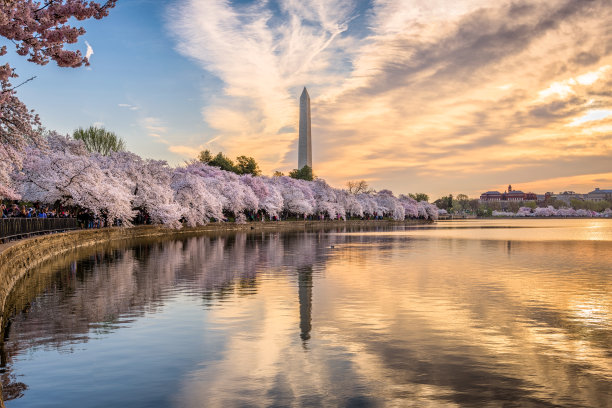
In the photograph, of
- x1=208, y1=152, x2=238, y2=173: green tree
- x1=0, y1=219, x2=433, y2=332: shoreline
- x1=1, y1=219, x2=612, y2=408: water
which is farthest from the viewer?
x1=208, y1=152, x2=238, y2=173: green tree

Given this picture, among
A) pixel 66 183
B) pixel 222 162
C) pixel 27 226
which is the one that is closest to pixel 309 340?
pixel 27 226

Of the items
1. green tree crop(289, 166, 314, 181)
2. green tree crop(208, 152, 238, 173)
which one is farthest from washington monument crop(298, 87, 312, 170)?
green tree crop(208, 152, 238, 173)

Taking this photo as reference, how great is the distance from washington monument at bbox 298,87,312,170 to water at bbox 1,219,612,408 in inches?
4429

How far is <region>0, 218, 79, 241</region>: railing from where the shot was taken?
27.6 meters

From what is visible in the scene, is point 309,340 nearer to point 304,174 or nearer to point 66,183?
point 66,183

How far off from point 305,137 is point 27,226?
359 feet

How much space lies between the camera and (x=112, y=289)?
21234mm

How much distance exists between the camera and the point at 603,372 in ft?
34.4

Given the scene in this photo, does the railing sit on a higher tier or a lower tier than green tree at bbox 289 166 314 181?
lower

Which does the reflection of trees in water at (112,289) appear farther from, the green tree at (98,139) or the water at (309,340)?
the green tree at (98,139)

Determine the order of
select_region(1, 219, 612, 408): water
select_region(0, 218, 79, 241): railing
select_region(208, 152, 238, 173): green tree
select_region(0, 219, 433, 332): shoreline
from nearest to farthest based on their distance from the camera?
select_region(1, 219, 612, 408): water, select_region(0, 219, 433, 332): shoreline, select_region(0, 218, 79, 241): railing, select_region(208, 152, 238, 173): green tree

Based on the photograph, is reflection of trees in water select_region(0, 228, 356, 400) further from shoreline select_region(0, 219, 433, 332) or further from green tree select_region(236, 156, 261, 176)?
green tree select_region(236, 156, 261, 176)

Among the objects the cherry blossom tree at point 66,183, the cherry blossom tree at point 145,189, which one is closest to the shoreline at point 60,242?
the cherry blossom tree at point 145,189

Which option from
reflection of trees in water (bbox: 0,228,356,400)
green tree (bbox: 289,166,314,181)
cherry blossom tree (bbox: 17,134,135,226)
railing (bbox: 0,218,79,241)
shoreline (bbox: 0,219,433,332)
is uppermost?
green tree (bbox: 289,166,314,181)
